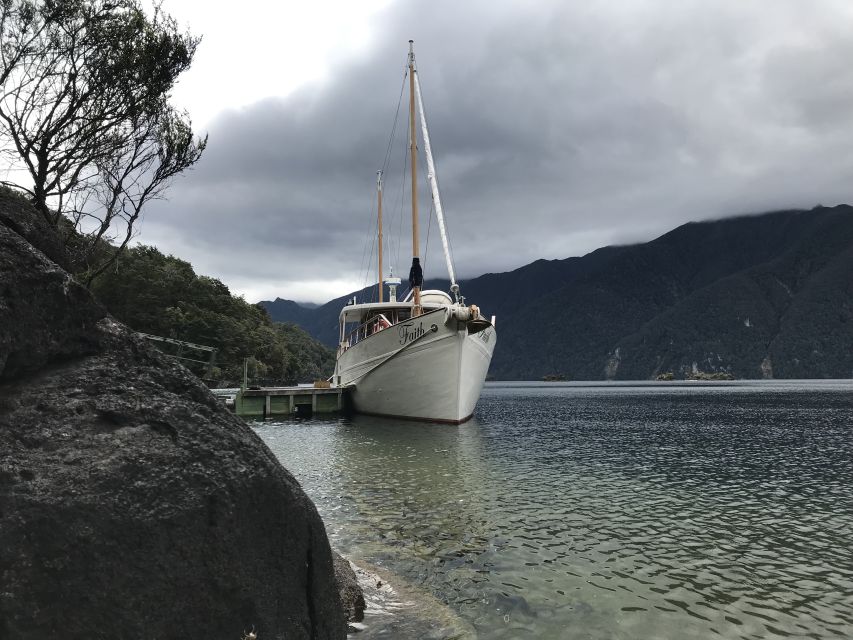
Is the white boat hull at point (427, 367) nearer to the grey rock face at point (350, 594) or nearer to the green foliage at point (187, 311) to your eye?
the grey rock face at point (350, 594)

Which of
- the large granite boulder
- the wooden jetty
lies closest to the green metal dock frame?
the wooden jetty

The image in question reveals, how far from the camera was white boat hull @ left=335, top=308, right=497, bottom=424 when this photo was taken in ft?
87.2

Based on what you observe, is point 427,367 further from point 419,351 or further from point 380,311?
point 380,311

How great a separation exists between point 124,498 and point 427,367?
2504 cm

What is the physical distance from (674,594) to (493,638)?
102 inches

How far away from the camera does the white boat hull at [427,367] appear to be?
87.2 ft

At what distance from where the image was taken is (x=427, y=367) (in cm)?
2762

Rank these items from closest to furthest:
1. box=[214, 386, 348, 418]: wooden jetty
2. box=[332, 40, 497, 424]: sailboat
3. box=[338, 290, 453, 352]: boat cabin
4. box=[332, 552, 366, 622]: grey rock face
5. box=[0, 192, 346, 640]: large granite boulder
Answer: box=[0, 192, 346, 640]: large granite boulder
box=[332, 552, 366, 622]: grey rock face
box=[332, 40, 497, 424]: sailboat
box=[338, 290, 453, 352]: boat cabin
box=[214, 386, 348, 418]: wooden jetty

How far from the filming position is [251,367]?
79.4 m

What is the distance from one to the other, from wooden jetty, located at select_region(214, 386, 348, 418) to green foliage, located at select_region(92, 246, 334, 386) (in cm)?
3401

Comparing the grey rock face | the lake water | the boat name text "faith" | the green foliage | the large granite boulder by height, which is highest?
the green foliage

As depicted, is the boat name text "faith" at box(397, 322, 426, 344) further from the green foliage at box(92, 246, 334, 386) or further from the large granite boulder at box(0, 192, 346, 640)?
the green foliage at box(92, 246, 334, 386)

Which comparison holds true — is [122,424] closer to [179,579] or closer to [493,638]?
[179,579]

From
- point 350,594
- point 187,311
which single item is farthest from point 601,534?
point 187,311
